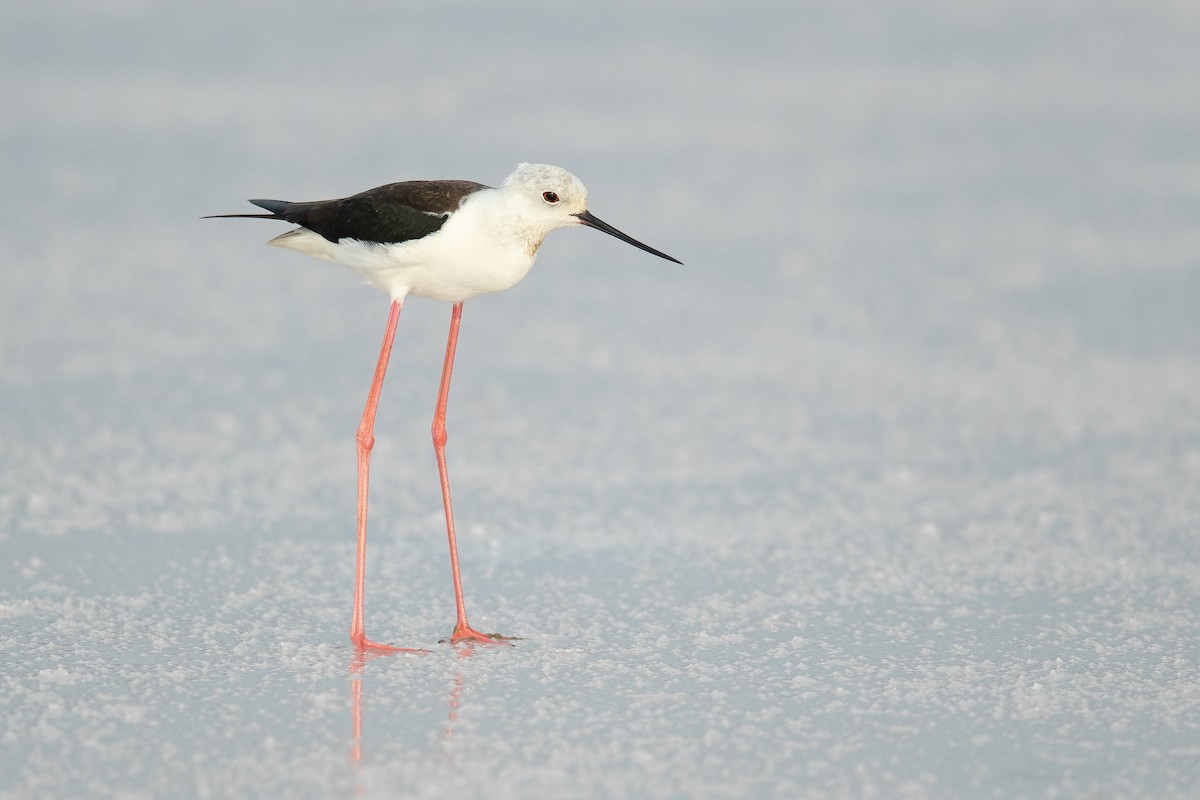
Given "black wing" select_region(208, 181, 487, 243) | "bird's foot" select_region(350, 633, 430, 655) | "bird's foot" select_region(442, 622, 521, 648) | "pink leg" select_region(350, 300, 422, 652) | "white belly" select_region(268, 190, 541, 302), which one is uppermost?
"black wing" select_region(208, 181, 487, 243)

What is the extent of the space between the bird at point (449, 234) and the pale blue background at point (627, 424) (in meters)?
0.51

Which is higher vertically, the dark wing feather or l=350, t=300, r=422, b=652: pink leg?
the dark wing feather

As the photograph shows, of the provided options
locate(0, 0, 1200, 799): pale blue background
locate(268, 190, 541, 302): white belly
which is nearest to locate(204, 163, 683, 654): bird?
locate(268, 190, 541, 302): white belly

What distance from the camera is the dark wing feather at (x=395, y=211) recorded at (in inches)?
123

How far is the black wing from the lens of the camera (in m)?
3.12

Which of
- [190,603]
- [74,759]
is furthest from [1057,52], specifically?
[74,759]

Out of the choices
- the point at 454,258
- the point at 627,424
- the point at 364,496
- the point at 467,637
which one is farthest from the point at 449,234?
the point at 627,424

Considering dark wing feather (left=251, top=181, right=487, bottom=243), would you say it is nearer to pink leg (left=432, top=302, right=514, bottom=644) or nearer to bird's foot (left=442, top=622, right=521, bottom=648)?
pink leg (left=432, top=302, right=514, bottom=644)

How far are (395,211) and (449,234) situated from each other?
0.15 metres

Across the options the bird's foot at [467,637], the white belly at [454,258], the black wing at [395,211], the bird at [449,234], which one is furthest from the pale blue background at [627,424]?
the black wing at [395,211]

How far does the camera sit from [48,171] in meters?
7.61

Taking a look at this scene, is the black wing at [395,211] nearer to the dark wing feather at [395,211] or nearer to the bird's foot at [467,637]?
the dark wing feather at [395,211]

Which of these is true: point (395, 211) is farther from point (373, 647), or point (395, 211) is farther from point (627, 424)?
point (627, 424)

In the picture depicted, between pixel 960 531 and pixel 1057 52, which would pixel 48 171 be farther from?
pixel 1057 52
